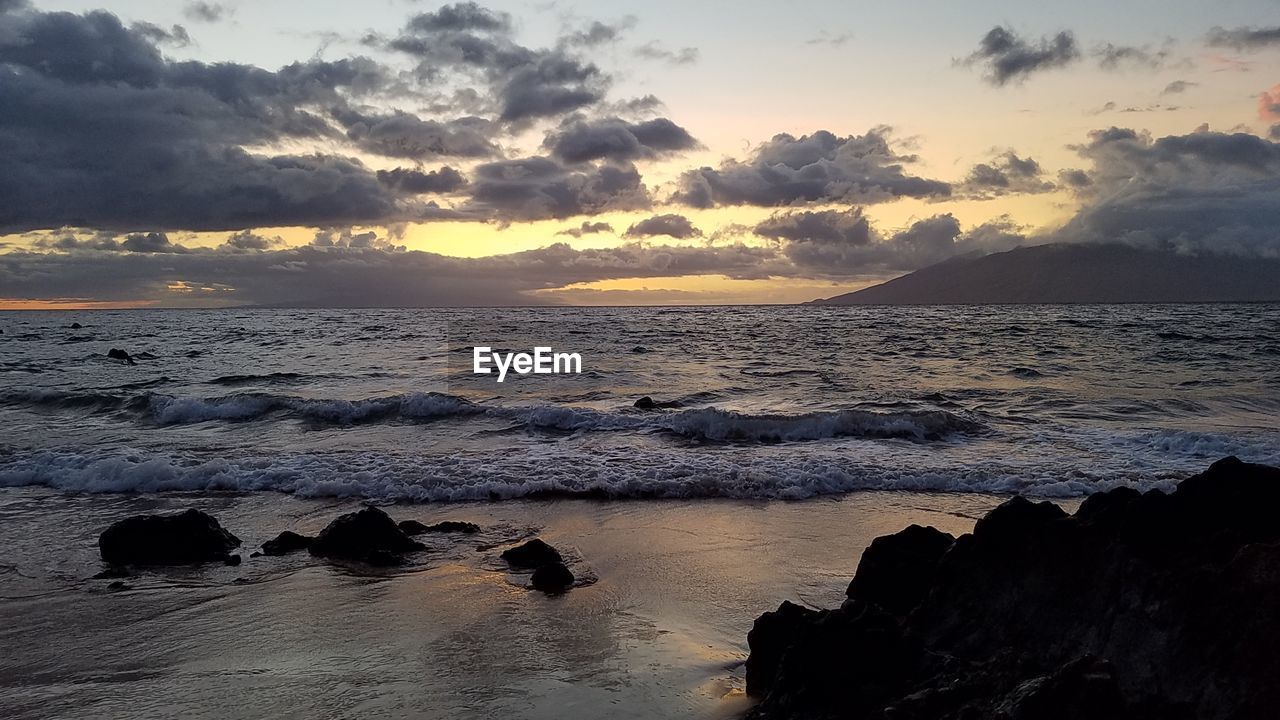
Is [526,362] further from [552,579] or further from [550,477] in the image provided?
[552,579]

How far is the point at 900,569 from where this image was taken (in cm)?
538

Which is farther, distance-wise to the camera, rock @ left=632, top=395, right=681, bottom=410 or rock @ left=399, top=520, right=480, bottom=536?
rock @ left=632, top=395, right=681, bottom=410

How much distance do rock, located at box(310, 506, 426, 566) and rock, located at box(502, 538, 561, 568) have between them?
129cm

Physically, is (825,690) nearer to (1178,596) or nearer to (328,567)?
(1178,596)

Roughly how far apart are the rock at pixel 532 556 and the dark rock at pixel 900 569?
11.5 ft

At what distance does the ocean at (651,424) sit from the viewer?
12367 millimetres

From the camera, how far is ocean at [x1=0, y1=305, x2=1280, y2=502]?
40.6 ft

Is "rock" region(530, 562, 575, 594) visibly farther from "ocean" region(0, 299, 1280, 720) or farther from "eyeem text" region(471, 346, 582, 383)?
"eyeem text" region(471, 346, 582, 383)

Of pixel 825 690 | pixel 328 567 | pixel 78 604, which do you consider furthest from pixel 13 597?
pixel 825 690

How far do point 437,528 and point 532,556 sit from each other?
2.17 meters

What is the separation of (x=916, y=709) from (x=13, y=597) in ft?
26.8

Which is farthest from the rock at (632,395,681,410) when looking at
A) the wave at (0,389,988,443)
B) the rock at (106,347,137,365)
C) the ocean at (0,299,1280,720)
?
the rock at (106,347,137,365)

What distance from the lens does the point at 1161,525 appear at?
388cm

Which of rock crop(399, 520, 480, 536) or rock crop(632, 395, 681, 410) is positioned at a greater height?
rock crop(632, 395, 681, 410)
